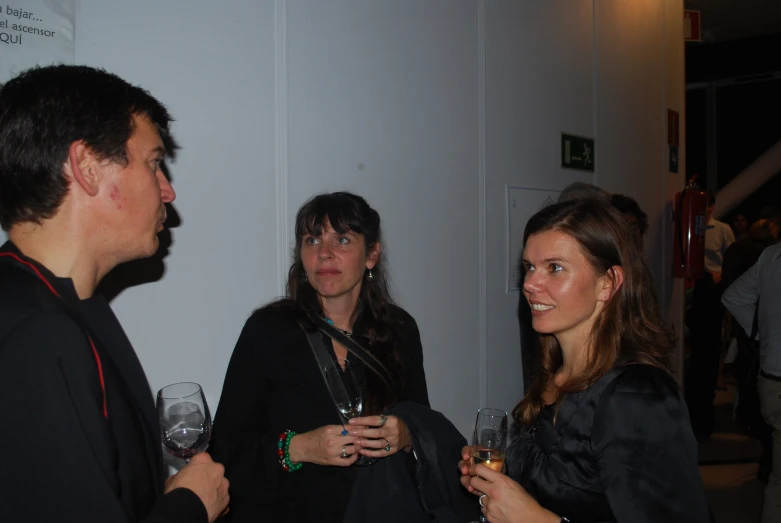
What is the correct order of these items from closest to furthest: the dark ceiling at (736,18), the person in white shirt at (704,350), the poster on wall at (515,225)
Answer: the poster on wall at (515,225) → the person in white shirt at (704,350) → the dark ceiling at (736,18)

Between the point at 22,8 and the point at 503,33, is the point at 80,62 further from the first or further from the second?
the point at 503,33

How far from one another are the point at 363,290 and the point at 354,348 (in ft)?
1.09

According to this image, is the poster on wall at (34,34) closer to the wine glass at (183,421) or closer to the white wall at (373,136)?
the white wall at (373,136)

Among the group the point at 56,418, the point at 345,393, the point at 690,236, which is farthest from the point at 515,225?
the point at 56,418

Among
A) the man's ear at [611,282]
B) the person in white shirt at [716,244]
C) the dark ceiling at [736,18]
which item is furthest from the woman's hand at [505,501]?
the dark ceiling at [736,18]

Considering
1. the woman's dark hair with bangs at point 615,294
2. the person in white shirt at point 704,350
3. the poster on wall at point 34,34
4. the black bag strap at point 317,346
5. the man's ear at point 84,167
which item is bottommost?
the person in white shirt at point 704,350

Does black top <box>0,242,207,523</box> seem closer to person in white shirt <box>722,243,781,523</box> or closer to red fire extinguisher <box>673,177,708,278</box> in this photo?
person in white shirt <box>722,243,781,523</box>

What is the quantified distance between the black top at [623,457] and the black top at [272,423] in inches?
28.4

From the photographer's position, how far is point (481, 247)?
3393mm

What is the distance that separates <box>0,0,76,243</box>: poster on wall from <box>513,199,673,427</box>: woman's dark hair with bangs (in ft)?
5.21

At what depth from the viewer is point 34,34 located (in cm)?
172

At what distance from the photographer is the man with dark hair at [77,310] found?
3.07ft

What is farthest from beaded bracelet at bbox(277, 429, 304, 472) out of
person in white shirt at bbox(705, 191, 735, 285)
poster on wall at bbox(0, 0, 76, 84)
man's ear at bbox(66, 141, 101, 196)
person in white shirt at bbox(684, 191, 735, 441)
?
person in white shirt at bbox(705, 191, 735, 285)

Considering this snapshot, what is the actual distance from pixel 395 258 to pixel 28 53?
1.72m
